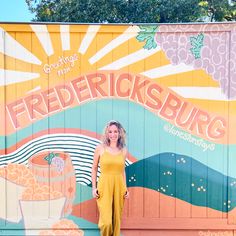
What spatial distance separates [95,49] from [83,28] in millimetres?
247

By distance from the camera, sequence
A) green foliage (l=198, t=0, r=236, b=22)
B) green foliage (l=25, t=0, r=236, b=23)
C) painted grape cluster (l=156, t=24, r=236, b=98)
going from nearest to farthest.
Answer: painted grape cluster (l=156, t=24, r=236, b=98) → green foliage (l=25, t=0, r=236, b=23) → green foliage (l=198, t=0, r=236, b=22)

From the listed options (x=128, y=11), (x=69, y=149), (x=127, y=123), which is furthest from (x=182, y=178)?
(x=128, y=11)

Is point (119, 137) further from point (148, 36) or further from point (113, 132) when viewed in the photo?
point (148, 36)

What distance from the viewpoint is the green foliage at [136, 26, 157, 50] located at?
11.6 ft

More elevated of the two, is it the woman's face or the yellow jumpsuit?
the woman's face

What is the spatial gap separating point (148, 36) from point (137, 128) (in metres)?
0.97

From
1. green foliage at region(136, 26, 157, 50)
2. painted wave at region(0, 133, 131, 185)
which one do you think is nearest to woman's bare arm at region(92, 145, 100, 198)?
painted wave at region(0, 133, 131, 185)

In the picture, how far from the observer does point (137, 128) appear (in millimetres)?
3559

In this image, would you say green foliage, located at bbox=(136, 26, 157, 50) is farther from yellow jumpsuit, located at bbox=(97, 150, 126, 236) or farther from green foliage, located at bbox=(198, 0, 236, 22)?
green foliage, located at bbox=(198, 0, 236, 22)

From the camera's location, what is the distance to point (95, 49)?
3525mm

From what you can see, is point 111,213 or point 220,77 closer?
point 111,213

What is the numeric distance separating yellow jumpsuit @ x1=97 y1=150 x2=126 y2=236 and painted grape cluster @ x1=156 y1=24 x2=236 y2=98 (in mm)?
1214

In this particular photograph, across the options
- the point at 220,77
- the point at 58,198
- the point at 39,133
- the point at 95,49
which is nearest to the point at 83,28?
the point at 95,49

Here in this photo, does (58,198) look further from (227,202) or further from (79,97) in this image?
(227,202)
